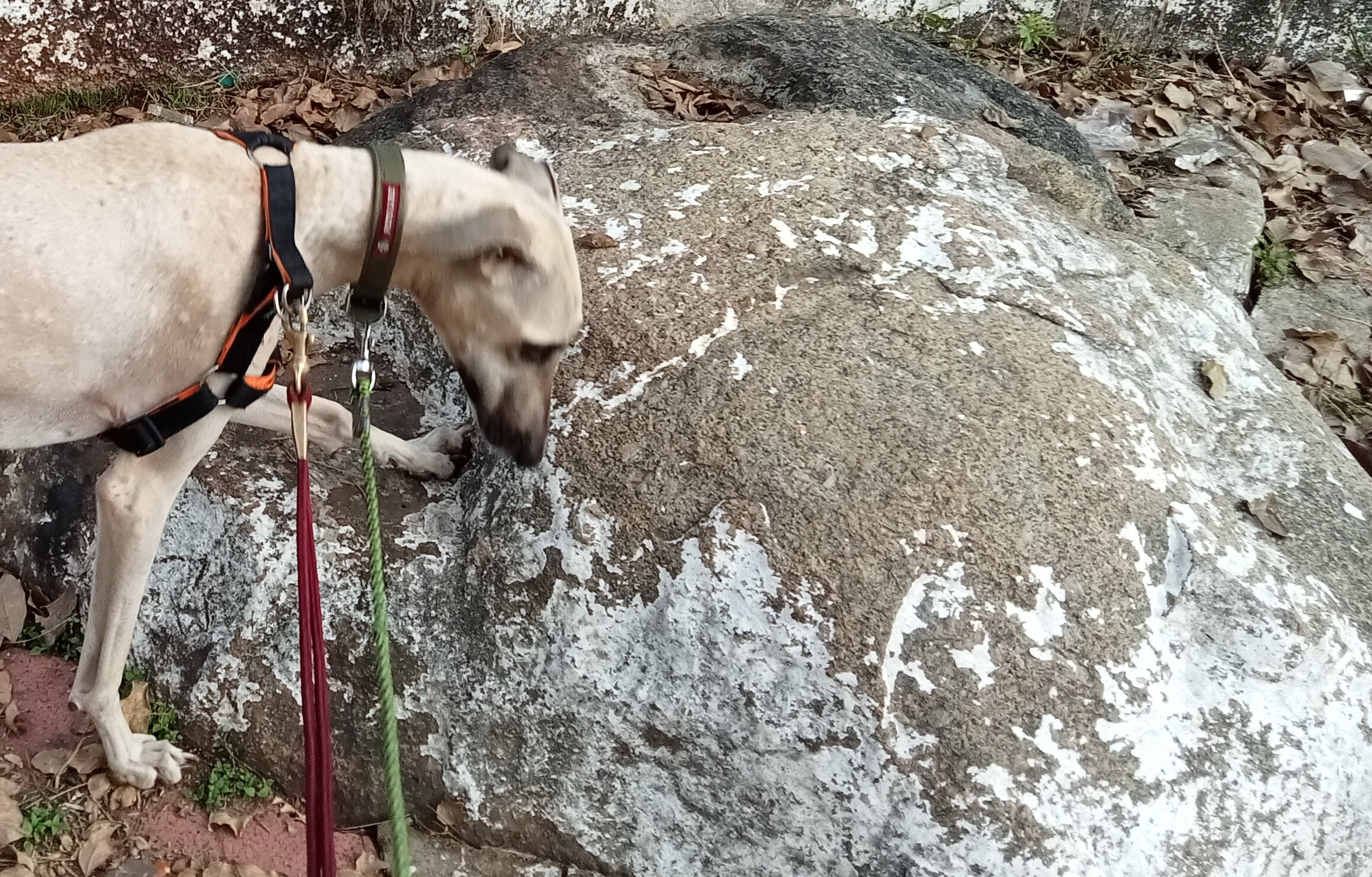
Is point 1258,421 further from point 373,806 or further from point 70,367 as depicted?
point 70,367

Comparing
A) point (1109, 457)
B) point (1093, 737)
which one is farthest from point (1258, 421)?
point (1093, 737)

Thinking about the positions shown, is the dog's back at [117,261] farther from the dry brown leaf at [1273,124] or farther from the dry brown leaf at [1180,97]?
the dry brown leaf at [1273,124]

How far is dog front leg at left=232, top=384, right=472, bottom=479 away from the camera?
307 cm

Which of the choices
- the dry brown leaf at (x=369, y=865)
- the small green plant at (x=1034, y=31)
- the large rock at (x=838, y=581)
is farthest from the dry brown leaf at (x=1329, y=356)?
the dry brown leaf at (x=369, y=865)

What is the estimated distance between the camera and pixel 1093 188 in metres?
4.29

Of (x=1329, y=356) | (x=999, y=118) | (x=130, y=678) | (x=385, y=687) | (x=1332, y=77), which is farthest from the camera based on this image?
(x=1332, y=77)

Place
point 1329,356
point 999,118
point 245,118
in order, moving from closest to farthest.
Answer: point 999,118, point 1329,356, point 245,118

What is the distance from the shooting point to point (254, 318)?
2410 millimetres

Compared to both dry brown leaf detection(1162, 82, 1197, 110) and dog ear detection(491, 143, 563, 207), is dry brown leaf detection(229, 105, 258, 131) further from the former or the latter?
dry brown leaf detection(1162, 82, 1197, 110)

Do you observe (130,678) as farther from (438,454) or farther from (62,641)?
(438,454)

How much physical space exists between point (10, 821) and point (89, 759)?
9.4 inches

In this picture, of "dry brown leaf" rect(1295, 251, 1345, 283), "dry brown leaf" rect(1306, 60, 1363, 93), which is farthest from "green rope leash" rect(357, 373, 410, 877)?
"dry brown leaf" rect(1306, 60, 1363, 93)

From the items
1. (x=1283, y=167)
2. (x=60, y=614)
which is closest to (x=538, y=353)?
(x=60, y=614)

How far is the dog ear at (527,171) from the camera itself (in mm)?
2811
